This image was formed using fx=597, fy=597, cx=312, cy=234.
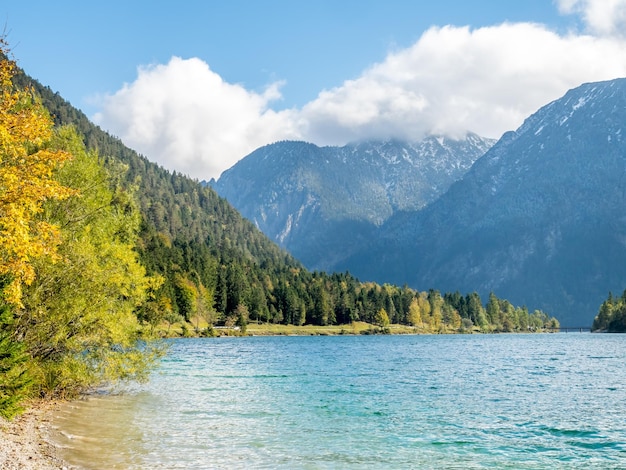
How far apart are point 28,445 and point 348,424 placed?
1884cm

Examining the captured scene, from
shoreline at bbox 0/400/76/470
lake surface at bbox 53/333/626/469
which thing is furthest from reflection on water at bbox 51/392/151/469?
shoreline at bbox 0/400/76/470

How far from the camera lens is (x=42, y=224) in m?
19.4

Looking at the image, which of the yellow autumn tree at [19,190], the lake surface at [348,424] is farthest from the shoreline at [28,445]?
the yellow autumn tree at [19,190]

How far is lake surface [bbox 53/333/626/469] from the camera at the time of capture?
27641 millimetres

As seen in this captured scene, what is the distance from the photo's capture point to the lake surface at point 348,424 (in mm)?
27641

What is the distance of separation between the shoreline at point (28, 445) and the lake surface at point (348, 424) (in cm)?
80

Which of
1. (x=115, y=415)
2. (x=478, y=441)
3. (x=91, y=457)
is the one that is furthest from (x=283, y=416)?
(x=91, y=457)

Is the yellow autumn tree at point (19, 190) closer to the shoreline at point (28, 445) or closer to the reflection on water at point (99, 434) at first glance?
the shoreline at point (28, 445)

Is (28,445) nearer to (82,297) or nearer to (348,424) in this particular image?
(82,297)

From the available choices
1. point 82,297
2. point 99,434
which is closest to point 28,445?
point 99,434

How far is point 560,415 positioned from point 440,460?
17.9m

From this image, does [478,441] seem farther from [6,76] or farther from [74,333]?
[6,76]

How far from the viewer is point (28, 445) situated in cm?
2517

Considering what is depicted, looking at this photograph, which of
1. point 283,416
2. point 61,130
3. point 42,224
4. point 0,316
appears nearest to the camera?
point 42,224
